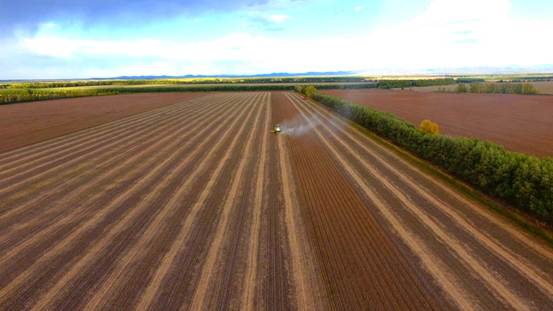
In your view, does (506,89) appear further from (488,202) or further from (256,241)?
(256,241)

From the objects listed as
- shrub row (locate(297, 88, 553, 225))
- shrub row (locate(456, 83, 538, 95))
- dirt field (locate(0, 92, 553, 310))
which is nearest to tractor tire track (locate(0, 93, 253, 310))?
dirt field (locate(0, 92, 553, 310))

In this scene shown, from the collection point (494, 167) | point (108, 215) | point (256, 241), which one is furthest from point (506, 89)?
point (108, 215)

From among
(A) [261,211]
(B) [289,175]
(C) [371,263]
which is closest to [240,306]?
(C) [371,263]

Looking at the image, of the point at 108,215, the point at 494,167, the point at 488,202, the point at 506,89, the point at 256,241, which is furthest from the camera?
the point at 506,89

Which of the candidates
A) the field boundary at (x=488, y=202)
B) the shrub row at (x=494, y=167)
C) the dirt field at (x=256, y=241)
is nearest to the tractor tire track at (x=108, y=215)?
the dirt field at (x=256, y=241)

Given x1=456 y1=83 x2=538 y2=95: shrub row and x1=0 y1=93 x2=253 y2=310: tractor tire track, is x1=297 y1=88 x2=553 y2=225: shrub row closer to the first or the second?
x1=0 y1=93 x2=253 y2=310: tractor tire track

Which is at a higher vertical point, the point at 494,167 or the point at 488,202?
the point at 494,167
